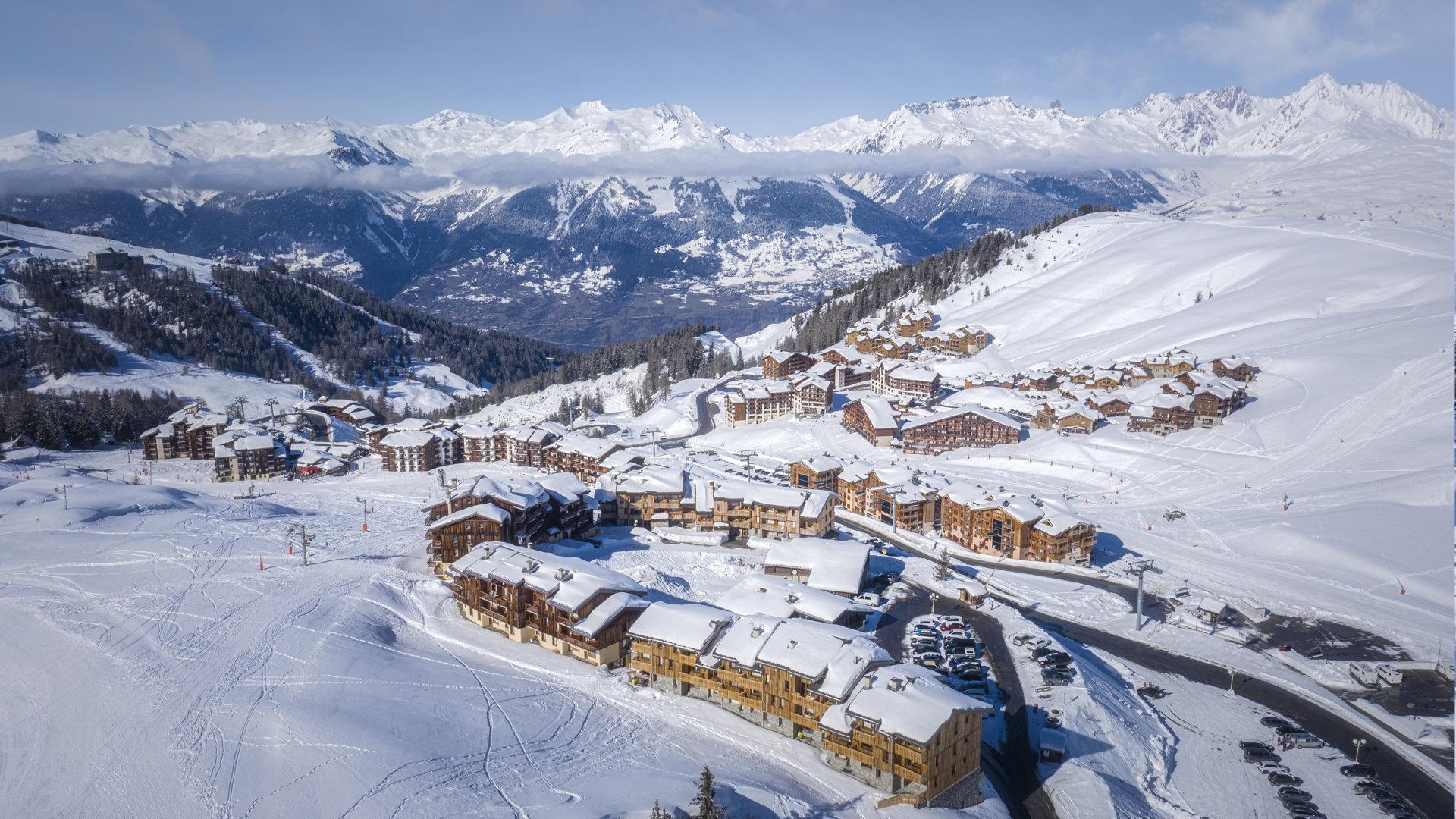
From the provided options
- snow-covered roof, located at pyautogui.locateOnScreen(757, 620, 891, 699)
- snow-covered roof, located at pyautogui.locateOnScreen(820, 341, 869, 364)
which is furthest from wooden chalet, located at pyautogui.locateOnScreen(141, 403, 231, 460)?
snow-covered roof, located at pyautogui.locateOnScreen(757, 620, 891, 699)

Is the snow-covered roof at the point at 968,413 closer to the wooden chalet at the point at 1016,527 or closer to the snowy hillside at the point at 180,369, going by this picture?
the wooden chalet at the point at 1016,527

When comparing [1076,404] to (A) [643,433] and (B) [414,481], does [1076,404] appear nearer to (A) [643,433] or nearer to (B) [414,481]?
(A) [643,433]

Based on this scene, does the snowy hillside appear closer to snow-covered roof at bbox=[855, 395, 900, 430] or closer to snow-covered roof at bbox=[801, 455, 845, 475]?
snow-covered roof at bbox=[855, 395, 900, 430]

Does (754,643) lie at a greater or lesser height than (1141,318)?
lesser

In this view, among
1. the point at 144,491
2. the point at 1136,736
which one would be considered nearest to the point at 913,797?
the point at 1136,736

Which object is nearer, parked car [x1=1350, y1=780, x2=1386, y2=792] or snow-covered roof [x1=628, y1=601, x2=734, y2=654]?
parked car [x1=1350, y1=780, x2=1386, y2=792]

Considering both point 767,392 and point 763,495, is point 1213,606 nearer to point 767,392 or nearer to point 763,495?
point 763,495
